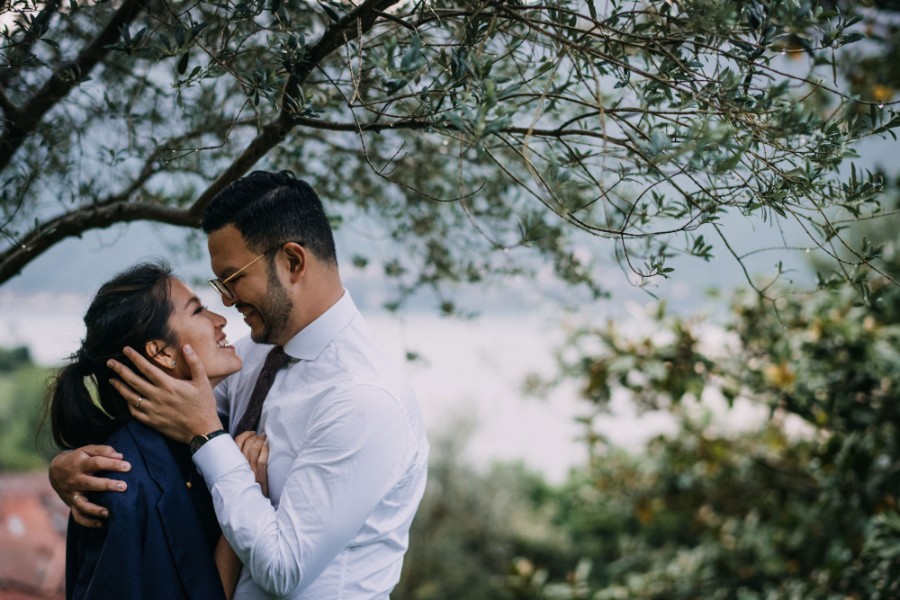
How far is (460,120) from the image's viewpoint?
1277mm

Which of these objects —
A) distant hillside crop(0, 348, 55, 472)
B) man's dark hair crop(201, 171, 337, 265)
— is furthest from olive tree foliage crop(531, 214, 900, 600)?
distant hillside crop(0, 348, 55, 472)

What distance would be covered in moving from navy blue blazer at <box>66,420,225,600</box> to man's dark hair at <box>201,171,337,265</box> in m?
0.53

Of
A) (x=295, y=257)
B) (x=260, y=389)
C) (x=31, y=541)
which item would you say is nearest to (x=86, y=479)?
(x=260, y=389)

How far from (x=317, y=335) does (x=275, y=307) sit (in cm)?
12

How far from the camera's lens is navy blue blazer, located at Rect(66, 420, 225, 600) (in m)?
1.68

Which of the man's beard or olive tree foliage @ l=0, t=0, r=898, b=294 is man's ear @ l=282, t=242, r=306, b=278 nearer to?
the man's beard

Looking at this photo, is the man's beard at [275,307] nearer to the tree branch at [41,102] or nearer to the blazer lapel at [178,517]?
the blazer lapel at [178,517]

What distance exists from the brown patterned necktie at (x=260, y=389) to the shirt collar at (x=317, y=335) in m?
0.09

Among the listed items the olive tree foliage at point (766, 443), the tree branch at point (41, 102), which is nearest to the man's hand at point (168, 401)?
the tree branch at point (41, 102)

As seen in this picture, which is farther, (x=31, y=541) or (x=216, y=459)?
(x=31, y=541)

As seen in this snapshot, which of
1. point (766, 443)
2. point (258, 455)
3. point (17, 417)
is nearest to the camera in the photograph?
point (258, 455)

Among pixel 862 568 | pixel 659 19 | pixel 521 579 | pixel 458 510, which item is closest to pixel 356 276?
pixel 659 19

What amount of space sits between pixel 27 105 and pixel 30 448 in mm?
5675

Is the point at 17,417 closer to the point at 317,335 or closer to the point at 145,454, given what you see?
the point at 145,454
